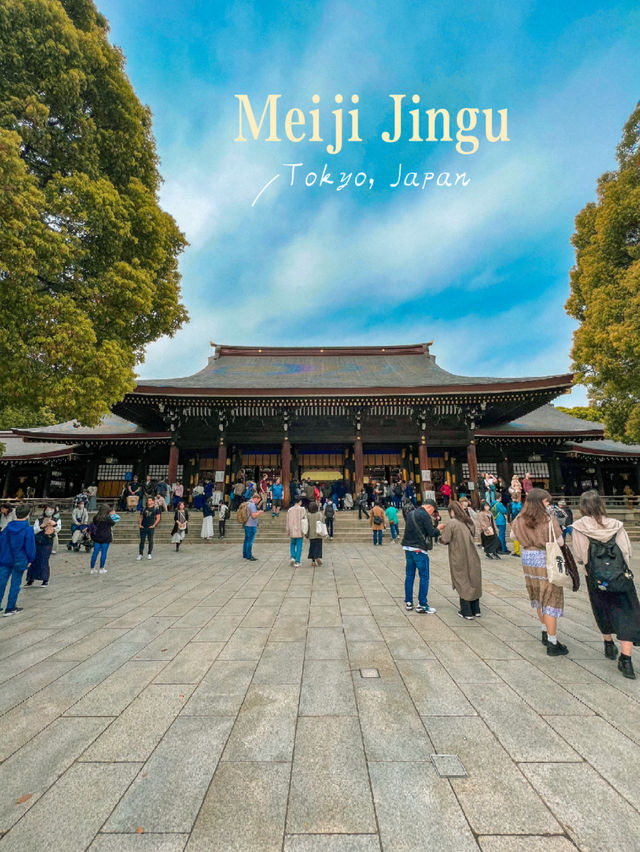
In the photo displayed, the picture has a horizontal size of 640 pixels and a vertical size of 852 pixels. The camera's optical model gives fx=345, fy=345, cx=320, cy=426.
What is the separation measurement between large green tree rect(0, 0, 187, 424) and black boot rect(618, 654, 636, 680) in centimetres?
850

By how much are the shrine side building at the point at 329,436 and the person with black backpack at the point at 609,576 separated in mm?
11919

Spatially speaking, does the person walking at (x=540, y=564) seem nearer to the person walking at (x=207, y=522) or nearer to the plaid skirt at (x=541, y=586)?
the plaid skirt at (x=541, y=586)

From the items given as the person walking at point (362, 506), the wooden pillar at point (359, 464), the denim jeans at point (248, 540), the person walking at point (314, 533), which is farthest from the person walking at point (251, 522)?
the wooden pillar at point (359, 464)

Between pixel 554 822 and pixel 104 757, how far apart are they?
2.49 m

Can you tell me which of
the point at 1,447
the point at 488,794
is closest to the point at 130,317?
the point at 1,447

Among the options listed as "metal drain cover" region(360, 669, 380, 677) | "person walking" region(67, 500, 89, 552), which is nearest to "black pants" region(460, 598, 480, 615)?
"metal drain cover" region(360, 669, 380, 677)

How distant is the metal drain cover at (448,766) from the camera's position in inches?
76.0

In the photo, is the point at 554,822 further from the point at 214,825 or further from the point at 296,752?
the point at 214,825

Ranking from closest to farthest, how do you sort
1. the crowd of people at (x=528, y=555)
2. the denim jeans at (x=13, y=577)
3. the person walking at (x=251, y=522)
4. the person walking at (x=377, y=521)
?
the crowd of people at (x=528, y=555) → the denim jeans at (x=13, y=577) → the person walking at (x=251, y=522) → the person walking at (x=377, y=521)

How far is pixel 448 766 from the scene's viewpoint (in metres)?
1.99

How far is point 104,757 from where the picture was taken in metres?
2.11

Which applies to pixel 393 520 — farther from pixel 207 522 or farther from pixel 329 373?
pixel 329 373

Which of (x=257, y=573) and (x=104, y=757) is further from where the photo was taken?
(x=257, y=573)

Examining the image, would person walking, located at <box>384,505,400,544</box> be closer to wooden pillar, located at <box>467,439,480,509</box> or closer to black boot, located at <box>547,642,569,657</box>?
wooden pillar, located at <box>467,439,480,509</box>
